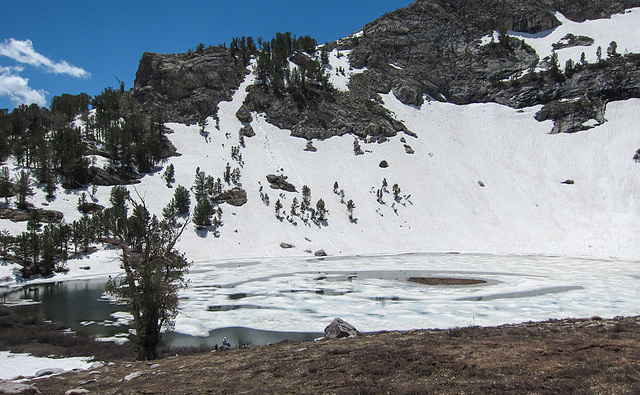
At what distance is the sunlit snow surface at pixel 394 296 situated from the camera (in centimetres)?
Result: 2038

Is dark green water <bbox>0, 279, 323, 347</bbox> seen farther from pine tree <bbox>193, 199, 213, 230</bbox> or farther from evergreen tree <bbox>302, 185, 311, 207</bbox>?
evergreen tree <bbox>302, 185, 311, 207</bbox>

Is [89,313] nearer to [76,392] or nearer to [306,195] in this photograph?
[76,392]

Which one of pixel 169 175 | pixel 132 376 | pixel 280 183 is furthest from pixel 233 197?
pixel 132 376

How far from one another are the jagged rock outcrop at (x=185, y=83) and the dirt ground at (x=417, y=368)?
88132mm

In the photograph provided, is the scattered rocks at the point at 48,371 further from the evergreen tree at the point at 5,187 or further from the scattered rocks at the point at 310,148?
the scattered rocks at the point at 310,148

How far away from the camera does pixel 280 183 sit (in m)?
74.9

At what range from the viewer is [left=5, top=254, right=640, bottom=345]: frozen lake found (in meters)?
19.8

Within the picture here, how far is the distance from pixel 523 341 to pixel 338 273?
94.8 feet

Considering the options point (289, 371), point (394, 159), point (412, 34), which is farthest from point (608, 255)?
point (412, 34)

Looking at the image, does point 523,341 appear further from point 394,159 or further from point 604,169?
point 604,169

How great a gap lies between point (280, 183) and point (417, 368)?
67.7 m

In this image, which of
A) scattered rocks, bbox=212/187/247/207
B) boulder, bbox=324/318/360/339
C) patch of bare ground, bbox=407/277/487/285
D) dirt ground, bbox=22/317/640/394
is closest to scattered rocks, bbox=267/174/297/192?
scattered rocks, bbox=212/187/247/207

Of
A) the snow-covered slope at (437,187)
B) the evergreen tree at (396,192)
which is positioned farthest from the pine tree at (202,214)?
the evergreen tree at (396,192)

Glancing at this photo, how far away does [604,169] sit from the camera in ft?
252
